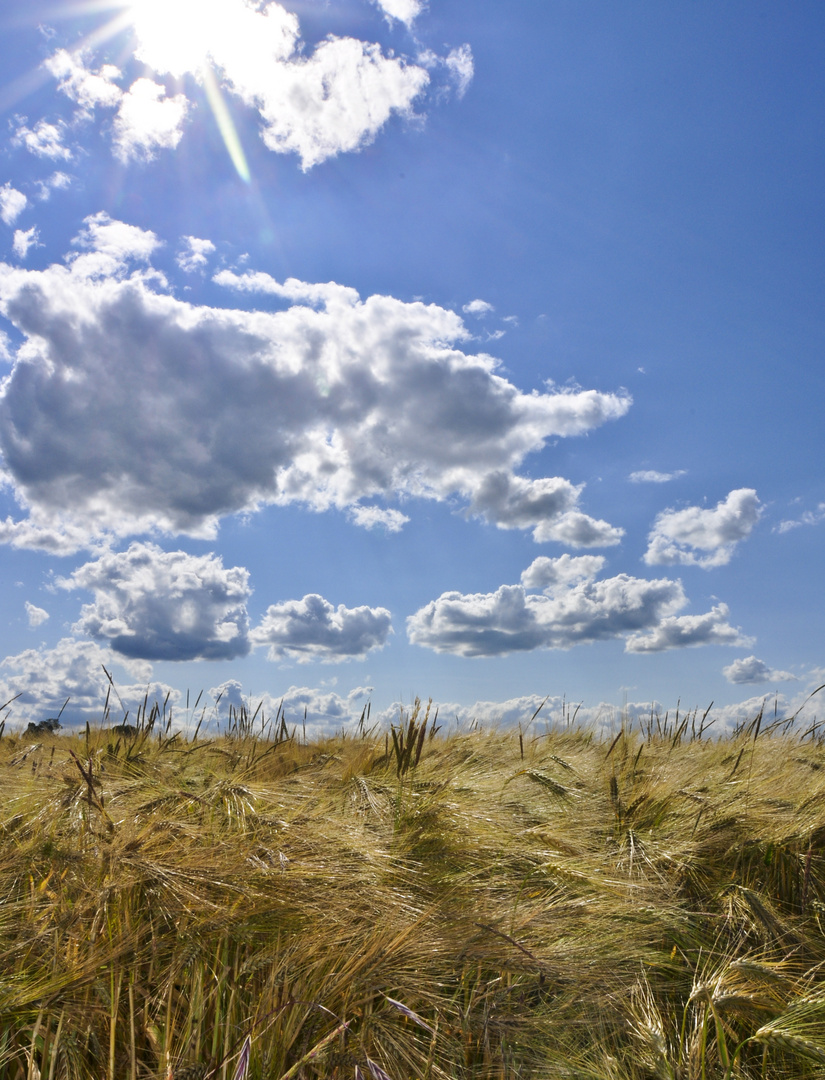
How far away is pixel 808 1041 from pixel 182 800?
95.2 inches

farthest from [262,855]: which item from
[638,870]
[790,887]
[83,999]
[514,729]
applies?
[514,729]

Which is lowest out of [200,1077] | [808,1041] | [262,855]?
[200,1077]

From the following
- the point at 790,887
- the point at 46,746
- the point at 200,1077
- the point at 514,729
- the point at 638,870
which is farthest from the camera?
the point at 514,729

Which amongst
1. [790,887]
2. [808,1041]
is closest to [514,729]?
[790,887]

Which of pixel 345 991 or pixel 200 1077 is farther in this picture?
pixel 345 991

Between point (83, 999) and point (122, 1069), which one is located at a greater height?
point (83, 999)

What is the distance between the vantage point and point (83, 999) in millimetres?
1694

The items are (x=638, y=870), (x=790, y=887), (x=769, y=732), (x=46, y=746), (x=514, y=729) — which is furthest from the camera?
(x=514, y=729)

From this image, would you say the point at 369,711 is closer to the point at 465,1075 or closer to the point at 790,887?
the point at 790,887

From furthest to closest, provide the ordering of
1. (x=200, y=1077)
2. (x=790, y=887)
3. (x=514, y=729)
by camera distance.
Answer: (x=514, y=729) → (x=790, y=887) → (x=200, y=1077)

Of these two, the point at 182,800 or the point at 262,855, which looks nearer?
the point at 262,855

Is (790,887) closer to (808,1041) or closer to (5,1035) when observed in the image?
(808,1041)

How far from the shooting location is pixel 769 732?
6449 mm

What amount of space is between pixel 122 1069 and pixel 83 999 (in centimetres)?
20
